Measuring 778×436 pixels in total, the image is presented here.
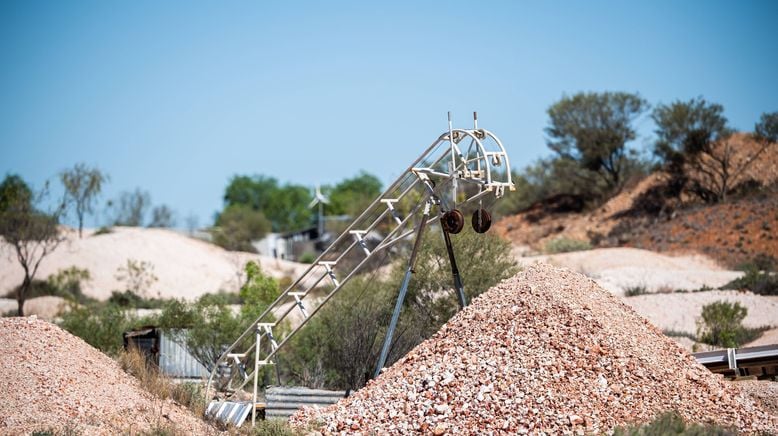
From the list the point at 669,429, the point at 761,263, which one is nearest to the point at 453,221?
the point at 669,429

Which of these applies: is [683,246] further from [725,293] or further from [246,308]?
[246,308]

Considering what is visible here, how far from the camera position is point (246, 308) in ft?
78.2

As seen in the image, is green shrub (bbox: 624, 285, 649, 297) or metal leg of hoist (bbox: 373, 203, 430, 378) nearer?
metal leg of hoist (bbox: 373, 203, 430, 378)

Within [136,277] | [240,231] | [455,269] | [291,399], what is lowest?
[291,399]

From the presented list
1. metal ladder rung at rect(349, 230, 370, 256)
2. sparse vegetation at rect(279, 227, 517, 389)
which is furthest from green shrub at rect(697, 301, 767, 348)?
metal ladder rung at rect(349, 230, 370, 256)

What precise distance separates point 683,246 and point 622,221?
25.4 feet

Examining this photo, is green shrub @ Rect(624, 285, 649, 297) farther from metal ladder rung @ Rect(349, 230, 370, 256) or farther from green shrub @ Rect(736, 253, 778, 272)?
metal ladder rung @ Rect(349, 230, 370, 256)

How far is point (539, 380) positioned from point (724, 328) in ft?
43.9

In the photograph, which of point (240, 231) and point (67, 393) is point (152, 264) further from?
point (67, 393)

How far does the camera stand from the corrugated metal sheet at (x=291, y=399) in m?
13.1

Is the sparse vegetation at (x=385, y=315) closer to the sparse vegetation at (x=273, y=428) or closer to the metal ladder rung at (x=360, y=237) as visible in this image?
the metal ladder rung at (x=360, y=237)

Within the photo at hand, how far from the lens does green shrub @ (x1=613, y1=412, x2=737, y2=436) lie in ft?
31.1

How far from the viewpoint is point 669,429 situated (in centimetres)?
959

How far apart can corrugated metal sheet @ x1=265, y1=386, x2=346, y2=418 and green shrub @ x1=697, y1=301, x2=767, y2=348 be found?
11209 mm
